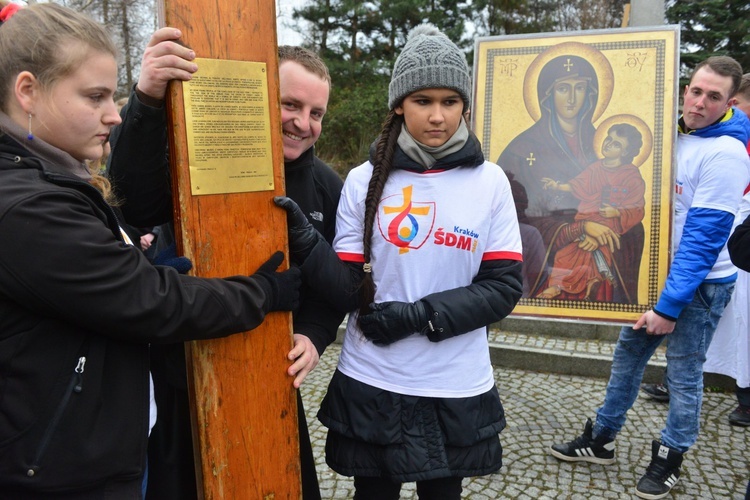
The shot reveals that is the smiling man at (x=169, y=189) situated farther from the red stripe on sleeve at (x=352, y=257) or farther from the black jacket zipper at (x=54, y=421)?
the black jacket zipper at (x=54, y=421)

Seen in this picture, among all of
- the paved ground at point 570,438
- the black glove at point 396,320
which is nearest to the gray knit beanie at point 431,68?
the black glove at point 396,320

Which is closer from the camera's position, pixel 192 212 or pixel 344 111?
pixel 192 212

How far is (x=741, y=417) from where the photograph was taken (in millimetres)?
3574

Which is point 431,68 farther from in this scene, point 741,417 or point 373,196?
point 741,417

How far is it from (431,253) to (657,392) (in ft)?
9.99

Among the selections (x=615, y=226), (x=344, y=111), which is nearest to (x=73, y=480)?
(x=615, y=226)

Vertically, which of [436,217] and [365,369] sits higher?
[436,217]

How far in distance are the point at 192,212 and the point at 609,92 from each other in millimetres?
2946

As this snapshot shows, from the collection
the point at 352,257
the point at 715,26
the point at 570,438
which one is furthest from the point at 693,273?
the point at 715,26

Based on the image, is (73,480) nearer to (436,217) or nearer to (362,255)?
(362,255)

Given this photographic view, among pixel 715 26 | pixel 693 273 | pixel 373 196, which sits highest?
pixel 715 26

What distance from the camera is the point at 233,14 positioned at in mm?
1489

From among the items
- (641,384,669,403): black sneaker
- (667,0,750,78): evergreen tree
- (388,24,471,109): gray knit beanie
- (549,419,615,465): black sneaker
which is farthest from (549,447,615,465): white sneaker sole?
(667,0,750,78): evergreen tree

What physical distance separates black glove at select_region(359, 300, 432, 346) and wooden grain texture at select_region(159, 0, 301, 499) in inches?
10.7
